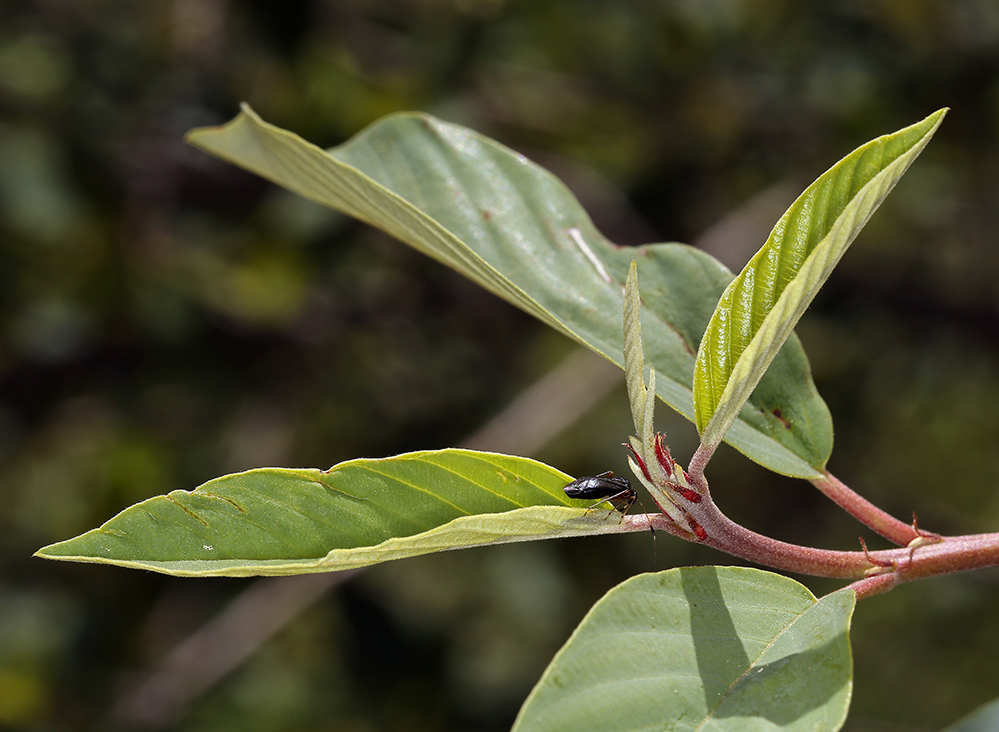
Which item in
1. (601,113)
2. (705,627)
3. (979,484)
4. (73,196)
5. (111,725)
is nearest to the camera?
(705,627)

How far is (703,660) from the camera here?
0.62 metres

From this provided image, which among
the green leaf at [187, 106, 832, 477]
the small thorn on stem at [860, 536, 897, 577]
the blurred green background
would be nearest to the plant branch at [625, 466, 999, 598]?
the small thorn on stem at [860, 536, 897, 577]

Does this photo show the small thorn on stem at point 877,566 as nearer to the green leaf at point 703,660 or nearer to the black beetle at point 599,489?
the green leaf at point 703,660

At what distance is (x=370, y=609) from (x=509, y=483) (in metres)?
1.90

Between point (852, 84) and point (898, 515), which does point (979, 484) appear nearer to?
point (898, 515)

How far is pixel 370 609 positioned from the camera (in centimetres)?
243

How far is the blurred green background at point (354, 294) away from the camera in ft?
7.77

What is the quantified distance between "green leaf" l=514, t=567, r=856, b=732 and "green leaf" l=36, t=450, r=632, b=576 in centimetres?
7

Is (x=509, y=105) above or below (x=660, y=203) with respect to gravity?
above

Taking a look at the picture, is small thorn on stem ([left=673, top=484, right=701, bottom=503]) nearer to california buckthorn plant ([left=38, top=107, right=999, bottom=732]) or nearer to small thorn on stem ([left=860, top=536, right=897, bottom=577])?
california buckthorn plant ([left=38, top=107, right=999, bottom=732])

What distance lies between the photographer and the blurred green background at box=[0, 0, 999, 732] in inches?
93.2

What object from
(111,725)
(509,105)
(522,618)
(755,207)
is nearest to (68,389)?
(111,725)

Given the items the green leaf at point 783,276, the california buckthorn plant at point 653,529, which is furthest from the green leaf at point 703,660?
the green leaf at point 783,276

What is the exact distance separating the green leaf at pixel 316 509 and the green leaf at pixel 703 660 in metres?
0.07
